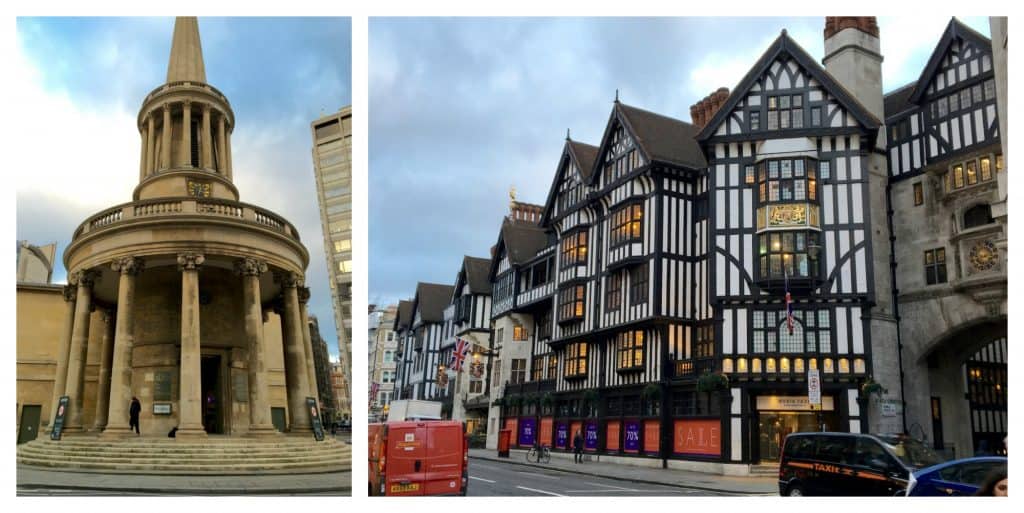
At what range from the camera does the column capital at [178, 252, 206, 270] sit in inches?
800

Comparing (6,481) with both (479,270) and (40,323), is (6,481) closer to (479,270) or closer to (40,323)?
(40,323)

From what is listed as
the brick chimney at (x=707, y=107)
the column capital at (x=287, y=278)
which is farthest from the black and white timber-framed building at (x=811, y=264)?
the column capital at (x=287, y=278)

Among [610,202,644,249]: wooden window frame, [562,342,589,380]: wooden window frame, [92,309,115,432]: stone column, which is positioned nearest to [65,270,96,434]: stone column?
[92,309,115,432]: stone column

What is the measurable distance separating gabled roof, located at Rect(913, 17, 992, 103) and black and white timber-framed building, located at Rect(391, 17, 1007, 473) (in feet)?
0.28

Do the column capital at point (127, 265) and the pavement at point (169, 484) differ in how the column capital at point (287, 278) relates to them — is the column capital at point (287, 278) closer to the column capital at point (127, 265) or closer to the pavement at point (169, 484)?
the column capital at point (127, 265)

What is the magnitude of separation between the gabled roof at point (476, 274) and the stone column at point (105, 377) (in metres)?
27.0

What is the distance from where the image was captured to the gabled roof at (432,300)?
57.2m

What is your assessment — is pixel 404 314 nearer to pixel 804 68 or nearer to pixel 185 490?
pixel 804 68

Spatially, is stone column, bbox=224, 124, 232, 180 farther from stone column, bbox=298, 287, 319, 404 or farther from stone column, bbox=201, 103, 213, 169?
stone column, bbox=298, 287, 319, 404

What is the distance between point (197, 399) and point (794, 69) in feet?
73.1

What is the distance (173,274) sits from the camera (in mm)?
23094

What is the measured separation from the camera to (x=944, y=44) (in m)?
27.4

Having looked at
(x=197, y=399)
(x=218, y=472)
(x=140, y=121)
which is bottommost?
(x=218, y=472)

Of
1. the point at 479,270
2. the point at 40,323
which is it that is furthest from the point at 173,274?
the point at 479,270
